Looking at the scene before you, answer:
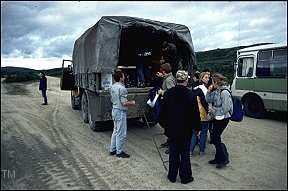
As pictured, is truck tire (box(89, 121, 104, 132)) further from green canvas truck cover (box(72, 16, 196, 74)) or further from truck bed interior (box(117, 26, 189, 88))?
green canvas truck cover (box(72, 16, 196, 74))

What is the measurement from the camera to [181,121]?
3.92 m

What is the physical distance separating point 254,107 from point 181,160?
6634 mm

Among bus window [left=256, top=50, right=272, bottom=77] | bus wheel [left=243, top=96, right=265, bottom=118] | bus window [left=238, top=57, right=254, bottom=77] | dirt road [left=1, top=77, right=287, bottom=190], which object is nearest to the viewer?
dirt road [left=1, top=77, right=287, bottom=190]

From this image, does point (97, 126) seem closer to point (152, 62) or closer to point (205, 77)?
point (152, 62)

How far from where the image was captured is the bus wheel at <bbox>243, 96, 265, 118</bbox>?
9212mm

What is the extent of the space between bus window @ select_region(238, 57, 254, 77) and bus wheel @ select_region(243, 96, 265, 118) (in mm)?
977

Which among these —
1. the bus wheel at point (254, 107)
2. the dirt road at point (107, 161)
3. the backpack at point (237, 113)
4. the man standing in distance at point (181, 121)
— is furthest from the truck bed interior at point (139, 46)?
the bus wheel at point (254, 107)

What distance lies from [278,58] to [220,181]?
6.10 metres

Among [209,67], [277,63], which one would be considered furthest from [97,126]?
[209,67]

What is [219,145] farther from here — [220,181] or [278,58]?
[278,58]

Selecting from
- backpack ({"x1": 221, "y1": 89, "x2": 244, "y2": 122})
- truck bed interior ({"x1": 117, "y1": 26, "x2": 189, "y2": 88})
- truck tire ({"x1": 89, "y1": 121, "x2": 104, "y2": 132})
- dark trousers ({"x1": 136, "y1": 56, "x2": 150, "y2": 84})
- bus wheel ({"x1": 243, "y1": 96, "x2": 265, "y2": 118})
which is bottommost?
truck tire ({"x1": 89, "y1": 121, "x2": 104, "y2": 132})

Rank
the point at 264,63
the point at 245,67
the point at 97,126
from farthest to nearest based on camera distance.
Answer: the point at 245,67
the point at 264,63
the point at 97,126

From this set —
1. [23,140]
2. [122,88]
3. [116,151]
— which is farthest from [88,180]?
[23,140]

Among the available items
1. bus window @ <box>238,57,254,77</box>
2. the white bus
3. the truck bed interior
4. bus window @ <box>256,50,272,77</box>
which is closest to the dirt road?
the truck bed interior
